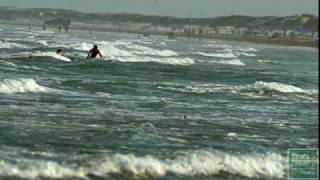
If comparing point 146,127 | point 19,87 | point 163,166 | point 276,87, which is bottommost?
point 276,87

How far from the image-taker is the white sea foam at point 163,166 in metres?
11.6

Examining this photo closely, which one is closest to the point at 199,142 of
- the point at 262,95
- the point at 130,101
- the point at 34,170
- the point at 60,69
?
the point at 34,170

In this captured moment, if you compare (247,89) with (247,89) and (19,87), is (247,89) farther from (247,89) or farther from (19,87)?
(19,87)

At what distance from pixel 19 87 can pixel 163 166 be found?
1135cm

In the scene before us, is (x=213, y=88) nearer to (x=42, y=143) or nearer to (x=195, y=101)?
(x=195, y=101)

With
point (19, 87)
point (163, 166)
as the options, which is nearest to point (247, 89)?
point (19, 87)

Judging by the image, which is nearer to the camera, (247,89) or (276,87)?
(247,89)

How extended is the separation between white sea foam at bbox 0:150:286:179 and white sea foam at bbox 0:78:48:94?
1005 centimetres

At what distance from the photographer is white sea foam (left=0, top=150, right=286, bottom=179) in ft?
38.2

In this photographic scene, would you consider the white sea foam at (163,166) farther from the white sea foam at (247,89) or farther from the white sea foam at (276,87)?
the white sea foam at (276,87)

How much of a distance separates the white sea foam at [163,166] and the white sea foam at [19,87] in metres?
10.0

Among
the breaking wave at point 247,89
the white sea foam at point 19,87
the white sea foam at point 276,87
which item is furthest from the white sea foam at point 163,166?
the white sea foam at point 276,87

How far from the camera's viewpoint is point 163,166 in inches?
496

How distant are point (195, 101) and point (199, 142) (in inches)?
315
